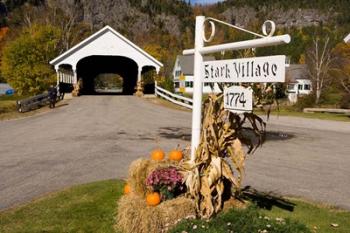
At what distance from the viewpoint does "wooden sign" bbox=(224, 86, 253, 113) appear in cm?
490

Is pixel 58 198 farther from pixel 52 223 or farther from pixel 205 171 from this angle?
pixel 205 171

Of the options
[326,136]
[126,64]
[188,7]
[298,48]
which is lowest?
[326,136]

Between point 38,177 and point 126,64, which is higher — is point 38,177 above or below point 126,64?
below

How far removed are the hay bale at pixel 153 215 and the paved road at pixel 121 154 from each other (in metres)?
2.79

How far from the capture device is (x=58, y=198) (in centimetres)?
745

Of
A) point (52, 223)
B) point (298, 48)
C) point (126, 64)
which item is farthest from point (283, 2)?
point (52, 223)

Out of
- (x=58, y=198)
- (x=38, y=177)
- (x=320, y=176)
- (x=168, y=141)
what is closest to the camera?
(x=58, y=198)

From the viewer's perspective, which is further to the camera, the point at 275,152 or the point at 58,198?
the point at 275,152

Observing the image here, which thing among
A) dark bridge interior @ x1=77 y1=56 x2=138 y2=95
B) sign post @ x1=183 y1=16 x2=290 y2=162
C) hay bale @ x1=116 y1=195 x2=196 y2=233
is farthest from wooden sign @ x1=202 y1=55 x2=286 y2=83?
dark bridge interior @ x1=77 y1=56 x2=138 y2=95

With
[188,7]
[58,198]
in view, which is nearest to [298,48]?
[188,7]

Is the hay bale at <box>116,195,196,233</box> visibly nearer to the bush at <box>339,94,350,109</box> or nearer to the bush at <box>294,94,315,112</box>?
the bush at <box>339,94,350,109</box>

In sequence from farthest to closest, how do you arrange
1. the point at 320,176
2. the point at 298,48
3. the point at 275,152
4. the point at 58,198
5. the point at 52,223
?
the point at 298,48, the point at 275,152, the point at 320,176, the point at 58,198, the point at 52,223

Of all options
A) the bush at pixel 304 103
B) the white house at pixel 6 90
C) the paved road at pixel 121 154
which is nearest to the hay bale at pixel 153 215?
the paved road at pixel 121 154

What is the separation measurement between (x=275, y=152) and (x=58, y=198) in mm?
7597
